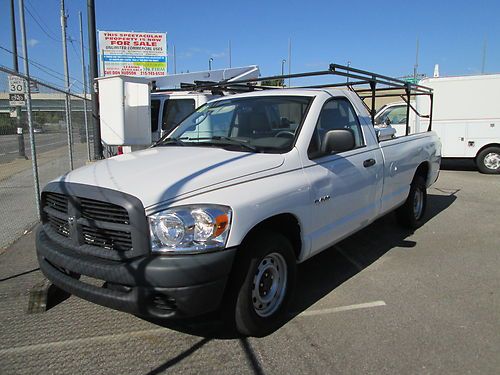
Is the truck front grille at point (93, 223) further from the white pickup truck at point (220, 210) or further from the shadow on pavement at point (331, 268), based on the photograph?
the shadow on pavement at point (331, 268)

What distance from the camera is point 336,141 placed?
12.1 feet

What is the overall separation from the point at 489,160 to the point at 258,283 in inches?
447

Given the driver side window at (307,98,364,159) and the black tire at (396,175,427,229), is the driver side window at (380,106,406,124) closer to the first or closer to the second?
the black tire at (396,175,427,229)

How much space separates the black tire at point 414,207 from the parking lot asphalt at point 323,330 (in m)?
1.13

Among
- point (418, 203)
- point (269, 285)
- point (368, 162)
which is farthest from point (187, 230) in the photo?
point (418, 203)

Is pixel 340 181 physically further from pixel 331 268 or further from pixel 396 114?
pixel 396 114

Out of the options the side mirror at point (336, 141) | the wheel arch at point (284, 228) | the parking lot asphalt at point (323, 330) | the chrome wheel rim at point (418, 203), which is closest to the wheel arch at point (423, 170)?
the chrome wheel rim at point (418, 203)

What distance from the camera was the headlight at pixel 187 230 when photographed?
8.89 feet

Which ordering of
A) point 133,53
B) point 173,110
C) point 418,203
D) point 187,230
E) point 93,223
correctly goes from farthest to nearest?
point 133,53, point 173,110, point 418,203, point 93,223, point 187,230

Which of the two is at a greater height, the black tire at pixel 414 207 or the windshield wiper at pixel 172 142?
the windshield wiper at pixel 172 142

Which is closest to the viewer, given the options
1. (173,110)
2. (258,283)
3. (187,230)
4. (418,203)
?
(187,230)

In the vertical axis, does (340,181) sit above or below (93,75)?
below

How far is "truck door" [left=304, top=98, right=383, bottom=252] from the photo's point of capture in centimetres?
372

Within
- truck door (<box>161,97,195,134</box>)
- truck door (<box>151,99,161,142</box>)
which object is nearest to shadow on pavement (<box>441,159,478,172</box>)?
truck door (<box>161,97,195,134</box>)
